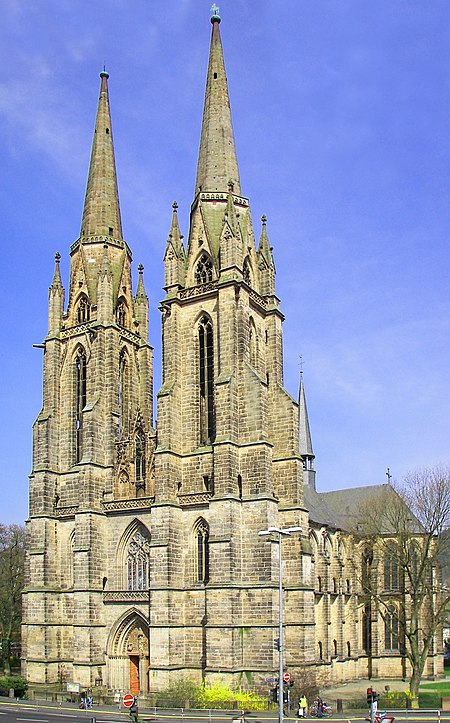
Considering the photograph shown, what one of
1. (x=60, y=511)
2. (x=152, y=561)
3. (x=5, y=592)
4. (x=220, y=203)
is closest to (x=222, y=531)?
(x=152, y=561)

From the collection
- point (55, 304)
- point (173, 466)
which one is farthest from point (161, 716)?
point (55, 304)

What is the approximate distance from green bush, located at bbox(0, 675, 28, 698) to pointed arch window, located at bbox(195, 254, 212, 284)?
25.0 m

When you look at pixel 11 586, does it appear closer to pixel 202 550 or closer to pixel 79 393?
pixel 79 393

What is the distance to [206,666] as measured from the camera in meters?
39.6

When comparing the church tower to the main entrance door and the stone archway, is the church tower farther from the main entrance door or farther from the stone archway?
the main entrance door

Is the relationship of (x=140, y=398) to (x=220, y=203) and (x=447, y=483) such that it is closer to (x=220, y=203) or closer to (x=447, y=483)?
(x=220, y=203)

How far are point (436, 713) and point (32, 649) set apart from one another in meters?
→ 23.2

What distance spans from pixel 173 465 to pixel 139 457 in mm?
3702

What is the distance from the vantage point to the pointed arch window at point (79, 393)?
49.8 metres

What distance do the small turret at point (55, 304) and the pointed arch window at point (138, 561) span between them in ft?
49.0

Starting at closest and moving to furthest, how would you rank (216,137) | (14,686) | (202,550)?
(202,550) < (14,686) < (216,137)

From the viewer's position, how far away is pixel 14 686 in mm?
43312

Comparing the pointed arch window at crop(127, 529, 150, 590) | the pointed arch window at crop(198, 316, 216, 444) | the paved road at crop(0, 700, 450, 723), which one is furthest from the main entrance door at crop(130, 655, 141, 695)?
the pointed arch window at crop(198, 316, 216, 444)

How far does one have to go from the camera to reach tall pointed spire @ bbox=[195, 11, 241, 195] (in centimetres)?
4925
